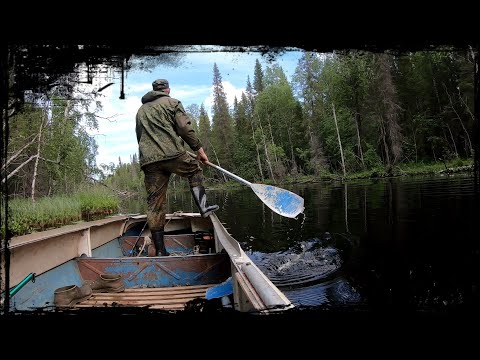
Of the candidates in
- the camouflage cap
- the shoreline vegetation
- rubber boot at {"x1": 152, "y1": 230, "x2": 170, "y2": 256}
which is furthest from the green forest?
rubber boot at {"x1": 152, "y1": 230, "x2": 170, "y2": 256}

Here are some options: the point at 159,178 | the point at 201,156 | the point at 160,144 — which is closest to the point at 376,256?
the point at 201,156

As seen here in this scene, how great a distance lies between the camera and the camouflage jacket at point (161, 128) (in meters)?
3.58

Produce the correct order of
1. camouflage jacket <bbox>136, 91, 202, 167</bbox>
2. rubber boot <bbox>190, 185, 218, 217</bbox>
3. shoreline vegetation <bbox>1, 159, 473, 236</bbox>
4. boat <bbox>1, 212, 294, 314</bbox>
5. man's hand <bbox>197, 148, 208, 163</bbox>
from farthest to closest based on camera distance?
rubber boot <bbox>190, 185, 218, 217</bbox> → man's hand <bbox>197, 148, 208, 163</bbox> → camouflage jacket <bbox>136, 91, 202, 167</bbox> → shoreline vegetation <bbox>1, 159, 473, 236</bbox> → boat <bbox>1, 212, 294, 314</bbox>

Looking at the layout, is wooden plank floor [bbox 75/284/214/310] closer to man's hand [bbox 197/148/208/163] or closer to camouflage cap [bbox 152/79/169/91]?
man's hand [bbox 197/148/208/163]

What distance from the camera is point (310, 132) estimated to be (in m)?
36.7

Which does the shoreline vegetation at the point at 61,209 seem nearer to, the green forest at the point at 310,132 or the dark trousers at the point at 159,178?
the green forest at the point at 310,132

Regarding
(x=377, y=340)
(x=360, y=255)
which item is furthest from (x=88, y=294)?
(x=360, y=255)

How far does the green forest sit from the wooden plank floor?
7.78ft

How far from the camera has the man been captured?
11.8 feet

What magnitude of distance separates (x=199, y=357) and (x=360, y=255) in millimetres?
5069

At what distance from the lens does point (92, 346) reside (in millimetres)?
639

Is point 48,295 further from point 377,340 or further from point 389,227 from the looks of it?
point 389,227

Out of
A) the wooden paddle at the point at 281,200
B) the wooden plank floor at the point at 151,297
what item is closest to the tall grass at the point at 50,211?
the wooden plank floor at the point at 151,297

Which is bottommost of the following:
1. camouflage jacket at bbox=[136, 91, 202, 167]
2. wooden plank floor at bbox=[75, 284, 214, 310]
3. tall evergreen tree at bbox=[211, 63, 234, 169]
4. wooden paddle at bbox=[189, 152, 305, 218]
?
wooden plank floor at bbox=[75, 284, 214, 310]
